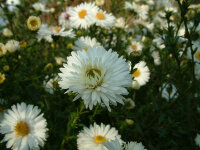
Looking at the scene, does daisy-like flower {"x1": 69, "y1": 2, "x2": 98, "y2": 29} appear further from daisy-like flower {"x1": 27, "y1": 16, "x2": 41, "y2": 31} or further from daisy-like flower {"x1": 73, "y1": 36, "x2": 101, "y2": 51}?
daisy-like flower {"x1": 27, "y1": 16, "x2": 41, "y2": 31}

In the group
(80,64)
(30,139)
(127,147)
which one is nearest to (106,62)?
(80,64)

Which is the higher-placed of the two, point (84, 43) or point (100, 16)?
point (100, 16)

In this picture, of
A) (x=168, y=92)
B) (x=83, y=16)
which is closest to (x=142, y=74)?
(x=168, y=92)

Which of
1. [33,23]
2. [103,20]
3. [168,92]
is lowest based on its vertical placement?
[168,92]

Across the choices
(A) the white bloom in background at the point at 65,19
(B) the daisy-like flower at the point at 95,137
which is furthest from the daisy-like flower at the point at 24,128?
(A) the white bloom in background at the point at 65,19

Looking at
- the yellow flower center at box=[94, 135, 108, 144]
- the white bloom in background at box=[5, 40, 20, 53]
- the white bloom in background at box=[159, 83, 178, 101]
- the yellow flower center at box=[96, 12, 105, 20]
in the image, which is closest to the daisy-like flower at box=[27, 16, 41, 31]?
the white bloom in background at box=[5, 40, 20, 53]

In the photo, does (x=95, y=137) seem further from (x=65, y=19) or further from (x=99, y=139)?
(x=65, y=19)

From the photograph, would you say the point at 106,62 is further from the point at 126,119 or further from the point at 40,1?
the point at 40,1
